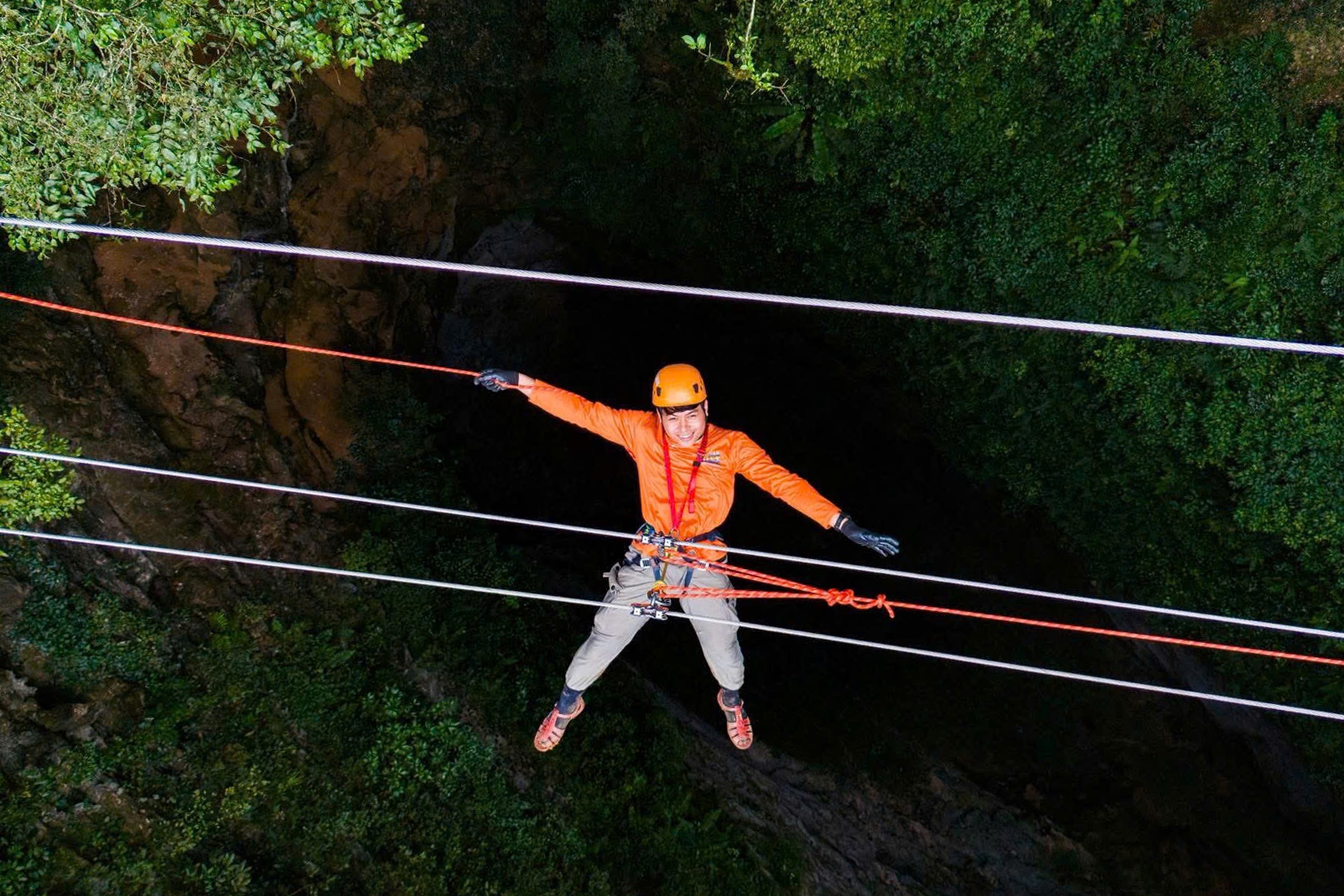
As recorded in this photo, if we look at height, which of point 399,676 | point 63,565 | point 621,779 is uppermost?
point 63,565

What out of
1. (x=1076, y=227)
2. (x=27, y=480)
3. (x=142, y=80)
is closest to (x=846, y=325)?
(x=1076, y=227)

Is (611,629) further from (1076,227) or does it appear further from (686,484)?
(1076,227)

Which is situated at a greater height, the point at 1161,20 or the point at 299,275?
the point at 1161,20

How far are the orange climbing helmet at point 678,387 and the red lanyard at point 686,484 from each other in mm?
315

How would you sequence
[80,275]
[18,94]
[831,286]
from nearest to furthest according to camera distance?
[18,94], [80,275], [831,286]

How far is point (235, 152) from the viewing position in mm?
6781

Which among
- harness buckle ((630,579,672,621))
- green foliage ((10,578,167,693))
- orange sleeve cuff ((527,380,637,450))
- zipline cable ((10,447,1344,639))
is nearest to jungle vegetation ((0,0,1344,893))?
green foliage ((10,578,167,693))

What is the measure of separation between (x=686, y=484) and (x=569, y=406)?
0.92 m

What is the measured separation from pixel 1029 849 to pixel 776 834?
3026mm

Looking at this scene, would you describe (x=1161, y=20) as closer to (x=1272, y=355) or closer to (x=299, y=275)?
(x=1272, y=355)

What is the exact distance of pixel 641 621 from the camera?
5.61 m

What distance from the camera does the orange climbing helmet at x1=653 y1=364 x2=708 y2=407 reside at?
15.6 ft

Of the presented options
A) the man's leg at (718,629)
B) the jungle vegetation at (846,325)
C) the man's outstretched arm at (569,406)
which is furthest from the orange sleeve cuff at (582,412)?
the jungle vegetation at (846,325)

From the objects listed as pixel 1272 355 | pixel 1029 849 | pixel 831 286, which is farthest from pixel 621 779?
Answer: pixel 1272 355
